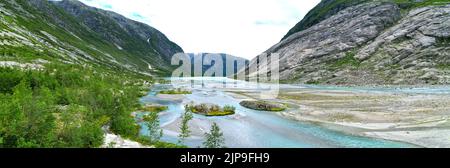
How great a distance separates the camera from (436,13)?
190000 mm

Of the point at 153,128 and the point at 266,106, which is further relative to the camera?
the point at 266,106

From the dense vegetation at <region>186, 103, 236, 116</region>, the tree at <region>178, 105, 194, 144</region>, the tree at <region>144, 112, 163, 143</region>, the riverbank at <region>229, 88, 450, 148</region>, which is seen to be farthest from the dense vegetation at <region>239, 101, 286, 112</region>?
the tree at <region>144, 112, 163, 143</region>

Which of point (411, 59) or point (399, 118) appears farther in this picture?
point (411, 59)

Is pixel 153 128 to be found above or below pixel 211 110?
above

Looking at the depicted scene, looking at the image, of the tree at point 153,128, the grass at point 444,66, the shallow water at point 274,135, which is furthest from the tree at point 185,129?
the grass at point 444,66

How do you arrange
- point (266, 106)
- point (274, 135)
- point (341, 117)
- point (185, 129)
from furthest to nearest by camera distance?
point (266, 106), point (341, 117), point (274, 135), point (185, 129)

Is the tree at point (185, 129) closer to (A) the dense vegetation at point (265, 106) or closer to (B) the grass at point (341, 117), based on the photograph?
(B) the grass at point (341, 117)

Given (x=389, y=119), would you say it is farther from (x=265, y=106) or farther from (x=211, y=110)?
(x=211, y=110)

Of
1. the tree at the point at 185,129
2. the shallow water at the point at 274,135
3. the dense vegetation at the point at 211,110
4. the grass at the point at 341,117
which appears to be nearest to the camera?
the tree at the point at 185,129

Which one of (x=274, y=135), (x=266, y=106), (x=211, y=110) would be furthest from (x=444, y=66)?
(x=274, y=135)

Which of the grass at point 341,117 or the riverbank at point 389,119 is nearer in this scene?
the riverbank at point 389,119
